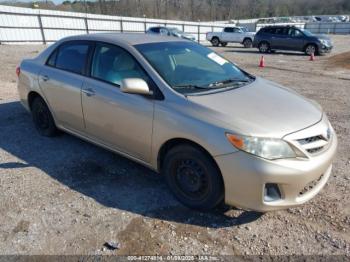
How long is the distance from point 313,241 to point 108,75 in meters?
2.74

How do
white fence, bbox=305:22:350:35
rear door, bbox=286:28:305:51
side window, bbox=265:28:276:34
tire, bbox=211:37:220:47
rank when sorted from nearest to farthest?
1. rear door, bbox=286:28:305:51
2. side window, bbox=265:28:276:34
3. tire, bbox=211:37:220:47
4. white fence, bbox=305:22:350:35

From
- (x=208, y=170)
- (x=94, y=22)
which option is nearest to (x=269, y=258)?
(x=208, y=170)

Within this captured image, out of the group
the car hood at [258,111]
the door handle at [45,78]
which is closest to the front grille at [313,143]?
the car hood at [258,111]

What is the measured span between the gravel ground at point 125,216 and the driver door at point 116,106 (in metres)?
0.44

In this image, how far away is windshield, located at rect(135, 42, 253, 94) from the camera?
323 centimetres

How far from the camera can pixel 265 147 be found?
2541mm

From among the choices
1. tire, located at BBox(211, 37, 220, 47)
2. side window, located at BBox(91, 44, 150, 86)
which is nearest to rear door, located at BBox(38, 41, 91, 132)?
side window, located at BBox(91, 44, 150, 86)

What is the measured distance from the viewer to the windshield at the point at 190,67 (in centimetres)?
323

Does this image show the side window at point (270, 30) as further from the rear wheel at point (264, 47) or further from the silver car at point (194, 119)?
the silver car at point (194, 119)

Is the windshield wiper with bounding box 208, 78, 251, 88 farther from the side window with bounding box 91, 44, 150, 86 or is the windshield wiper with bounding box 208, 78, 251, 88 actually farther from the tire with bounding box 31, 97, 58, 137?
the tire with bounding box 31, 97, 58, 137

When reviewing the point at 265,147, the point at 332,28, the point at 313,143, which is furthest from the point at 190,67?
the point at 332,28

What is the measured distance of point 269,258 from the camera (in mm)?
2502

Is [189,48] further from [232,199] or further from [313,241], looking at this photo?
[313,241]

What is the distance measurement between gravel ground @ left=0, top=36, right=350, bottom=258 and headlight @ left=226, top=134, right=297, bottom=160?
771 millimetres
